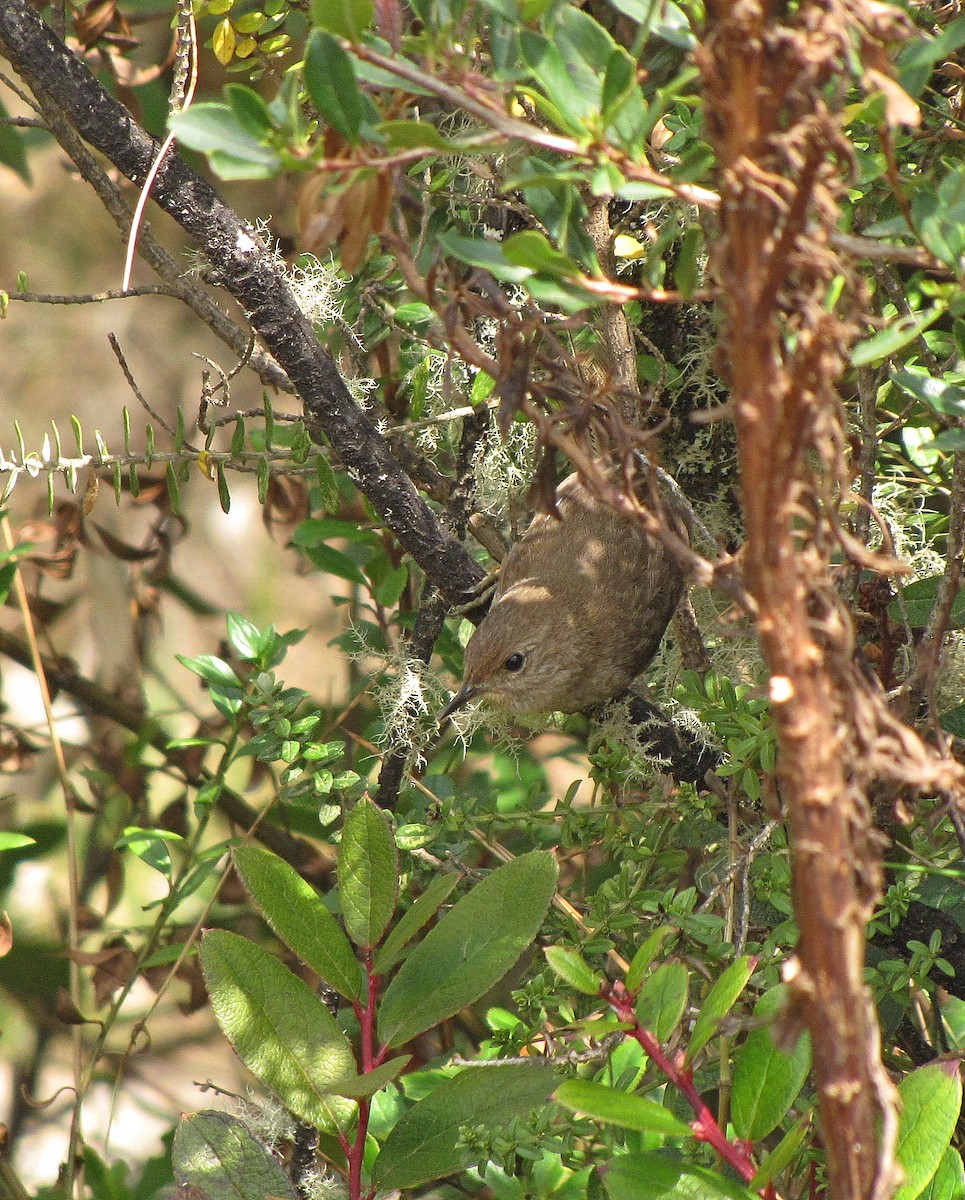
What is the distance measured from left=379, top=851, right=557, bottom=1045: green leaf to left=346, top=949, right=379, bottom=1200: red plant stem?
Answer: 0.07 feet

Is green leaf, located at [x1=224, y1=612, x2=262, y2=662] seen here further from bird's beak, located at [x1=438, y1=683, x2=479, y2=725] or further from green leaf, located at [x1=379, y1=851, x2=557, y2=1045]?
green leaf, located at [x1=379, y1=851, x2=557, y2=1045]

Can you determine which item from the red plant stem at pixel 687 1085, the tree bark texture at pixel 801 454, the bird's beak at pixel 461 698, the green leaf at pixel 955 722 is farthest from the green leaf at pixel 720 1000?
the bird's beak at pixel 461 698

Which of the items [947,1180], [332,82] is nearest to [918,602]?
[947,1180]

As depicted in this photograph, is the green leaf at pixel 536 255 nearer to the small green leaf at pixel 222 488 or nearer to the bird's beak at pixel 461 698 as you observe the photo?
the small green leaf at pixel 222 488

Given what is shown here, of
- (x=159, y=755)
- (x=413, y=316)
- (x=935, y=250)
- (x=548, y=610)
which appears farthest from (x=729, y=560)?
(x=159, y=755)

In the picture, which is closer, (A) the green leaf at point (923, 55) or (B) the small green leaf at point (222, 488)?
(A) the green leaf at point (923, 55)

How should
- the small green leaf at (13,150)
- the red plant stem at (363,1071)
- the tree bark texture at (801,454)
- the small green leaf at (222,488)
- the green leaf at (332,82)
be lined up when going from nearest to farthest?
the tree bark texture at (801,454) → the green leaf at (332,82) → the red plant stem at (363,1071) → the small green leaf at (222,488) → the small green leaf at (13,150)

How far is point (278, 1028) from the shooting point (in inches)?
42.1

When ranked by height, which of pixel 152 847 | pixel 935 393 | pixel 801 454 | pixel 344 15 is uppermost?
pixel 344 15

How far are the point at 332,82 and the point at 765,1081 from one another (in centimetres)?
78

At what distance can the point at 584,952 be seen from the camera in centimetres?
131

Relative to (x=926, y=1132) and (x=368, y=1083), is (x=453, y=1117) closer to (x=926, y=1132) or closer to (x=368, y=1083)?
(x=368, y=1083)

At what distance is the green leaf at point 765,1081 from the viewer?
2.90ft

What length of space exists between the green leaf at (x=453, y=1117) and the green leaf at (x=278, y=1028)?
56mm
